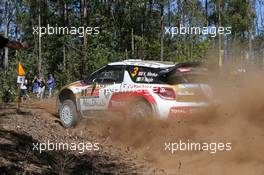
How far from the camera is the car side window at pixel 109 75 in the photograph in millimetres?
9891

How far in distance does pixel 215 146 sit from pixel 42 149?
305 centimetres

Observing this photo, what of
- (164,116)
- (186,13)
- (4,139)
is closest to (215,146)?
(164,116)

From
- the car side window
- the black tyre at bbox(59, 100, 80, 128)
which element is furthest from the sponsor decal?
the black tyre at bbox(59, 100, 80, 128)

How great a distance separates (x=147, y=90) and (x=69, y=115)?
2677mm

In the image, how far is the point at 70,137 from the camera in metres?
9.73

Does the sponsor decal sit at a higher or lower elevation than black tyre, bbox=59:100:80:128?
higher

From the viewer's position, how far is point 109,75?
10.2m

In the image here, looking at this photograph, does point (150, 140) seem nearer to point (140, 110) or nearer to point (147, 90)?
point (140, 110)

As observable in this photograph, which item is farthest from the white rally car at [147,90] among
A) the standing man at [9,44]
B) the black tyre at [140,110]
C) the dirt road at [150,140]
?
the standing man at [9,44]

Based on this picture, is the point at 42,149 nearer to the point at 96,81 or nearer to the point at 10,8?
the point at 96,81

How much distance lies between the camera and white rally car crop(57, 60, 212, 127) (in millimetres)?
8898

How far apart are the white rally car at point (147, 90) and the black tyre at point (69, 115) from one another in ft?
1.30

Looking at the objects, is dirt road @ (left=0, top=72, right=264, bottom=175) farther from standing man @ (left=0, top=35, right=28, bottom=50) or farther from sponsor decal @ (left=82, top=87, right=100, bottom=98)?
standing man @ (left=0, top=35, right=28, bottom=50)

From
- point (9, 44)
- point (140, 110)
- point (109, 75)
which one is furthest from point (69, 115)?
point (9, 44)
